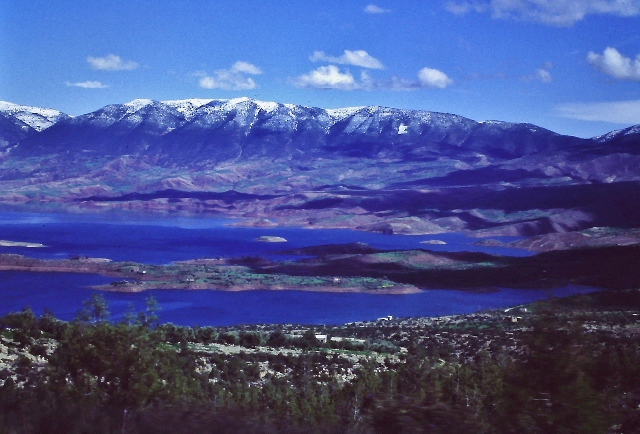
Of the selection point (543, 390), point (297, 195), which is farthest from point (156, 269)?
point (297, 195)

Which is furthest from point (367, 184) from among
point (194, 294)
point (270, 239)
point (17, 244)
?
point (194, 294)

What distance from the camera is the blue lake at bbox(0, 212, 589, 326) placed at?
45781 millimetres

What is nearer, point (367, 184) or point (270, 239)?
point (270, 239)

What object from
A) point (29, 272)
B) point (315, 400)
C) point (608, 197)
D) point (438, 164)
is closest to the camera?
point (315, 400)

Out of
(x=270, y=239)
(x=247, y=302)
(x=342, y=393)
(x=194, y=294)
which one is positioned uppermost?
(x=270, y=239)

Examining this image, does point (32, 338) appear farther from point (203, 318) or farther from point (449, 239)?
point (449, 239)

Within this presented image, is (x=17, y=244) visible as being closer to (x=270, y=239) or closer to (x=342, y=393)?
(x=270, y=239)

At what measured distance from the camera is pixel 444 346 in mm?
24141

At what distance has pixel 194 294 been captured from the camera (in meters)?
54.2

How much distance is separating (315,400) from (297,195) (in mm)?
132403

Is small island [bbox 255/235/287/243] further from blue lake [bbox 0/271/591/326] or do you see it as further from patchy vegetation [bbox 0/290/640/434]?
patchy vegetation [bbox 0/290/640/434]

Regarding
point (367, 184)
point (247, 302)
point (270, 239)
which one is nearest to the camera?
point (247, 302)

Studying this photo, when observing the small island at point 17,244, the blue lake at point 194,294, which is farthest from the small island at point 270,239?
the small island at point 17,244

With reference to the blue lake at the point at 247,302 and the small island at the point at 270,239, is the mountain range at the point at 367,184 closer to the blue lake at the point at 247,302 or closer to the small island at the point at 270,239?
the small island at the point at 270,239
